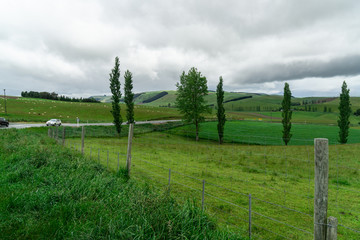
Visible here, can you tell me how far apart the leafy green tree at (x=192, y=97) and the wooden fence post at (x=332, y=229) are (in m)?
38.6

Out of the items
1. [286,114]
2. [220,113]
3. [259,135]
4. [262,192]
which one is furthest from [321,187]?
[259,135]

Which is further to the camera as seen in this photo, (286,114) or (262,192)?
(286,114)

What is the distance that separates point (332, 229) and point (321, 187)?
58 centimetres

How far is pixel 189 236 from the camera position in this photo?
12.0 ft

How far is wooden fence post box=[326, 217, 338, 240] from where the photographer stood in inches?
115

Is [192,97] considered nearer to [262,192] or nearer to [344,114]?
[344,114]

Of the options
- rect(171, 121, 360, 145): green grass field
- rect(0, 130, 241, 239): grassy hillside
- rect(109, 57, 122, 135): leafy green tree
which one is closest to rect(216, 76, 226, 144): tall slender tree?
rect(171, 121, 360, 145): green grass field

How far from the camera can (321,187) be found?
319cm

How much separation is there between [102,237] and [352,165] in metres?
16.5

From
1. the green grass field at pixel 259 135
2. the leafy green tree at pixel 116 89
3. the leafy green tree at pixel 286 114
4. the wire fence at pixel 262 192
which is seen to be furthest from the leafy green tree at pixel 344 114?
the leafy green tree at pixel 116 89

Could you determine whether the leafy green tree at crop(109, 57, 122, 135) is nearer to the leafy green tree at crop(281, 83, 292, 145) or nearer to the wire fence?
the wire fence

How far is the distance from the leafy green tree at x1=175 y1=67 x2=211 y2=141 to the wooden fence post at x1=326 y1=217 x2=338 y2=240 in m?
38.6

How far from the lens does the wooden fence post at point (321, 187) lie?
3121 millimetres

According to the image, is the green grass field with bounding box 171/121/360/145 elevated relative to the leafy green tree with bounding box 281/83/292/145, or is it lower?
lower
